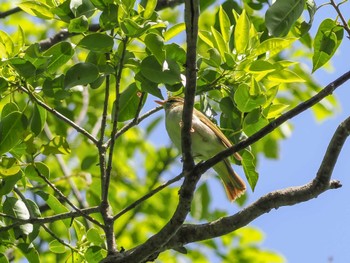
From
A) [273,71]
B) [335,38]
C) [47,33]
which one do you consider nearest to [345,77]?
[335,38]

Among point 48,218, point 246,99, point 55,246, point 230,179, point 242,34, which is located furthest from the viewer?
point 230,179

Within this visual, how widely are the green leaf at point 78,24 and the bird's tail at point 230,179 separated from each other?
4.85ft

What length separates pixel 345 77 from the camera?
2758 millimetres

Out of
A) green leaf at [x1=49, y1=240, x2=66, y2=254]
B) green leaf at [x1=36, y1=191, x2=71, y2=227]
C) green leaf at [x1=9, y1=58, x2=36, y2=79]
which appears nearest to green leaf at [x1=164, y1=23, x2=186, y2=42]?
green leaf at [x1=9, y1=58, x2=36, y2=79]

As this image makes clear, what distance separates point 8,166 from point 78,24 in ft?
2.37

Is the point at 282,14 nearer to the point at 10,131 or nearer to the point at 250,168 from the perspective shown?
the point at 250,168

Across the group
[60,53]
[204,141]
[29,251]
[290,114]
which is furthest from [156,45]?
[29,251]

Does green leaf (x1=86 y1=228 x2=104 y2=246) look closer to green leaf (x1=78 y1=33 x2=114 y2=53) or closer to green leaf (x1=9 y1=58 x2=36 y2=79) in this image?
green leaf (x1=9 y1=58 x2=36 y2=79)

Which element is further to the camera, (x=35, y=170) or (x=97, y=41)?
(x=35, y=170)

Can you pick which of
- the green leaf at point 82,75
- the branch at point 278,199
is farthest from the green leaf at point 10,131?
the branch at point 278,199

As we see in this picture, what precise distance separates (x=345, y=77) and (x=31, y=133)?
1364mm

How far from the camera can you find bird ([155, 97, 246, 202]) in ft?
13.6

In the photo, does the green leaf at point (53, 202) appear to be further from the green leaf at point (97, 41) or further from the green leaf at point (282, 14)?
the green leaf at point (282, 14)

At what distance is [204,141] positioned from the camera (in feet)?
13.7
